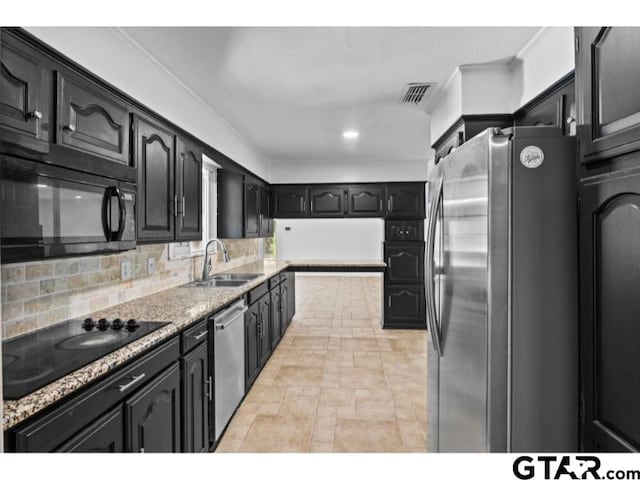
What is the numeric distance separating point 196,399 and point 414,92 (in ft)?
8.72

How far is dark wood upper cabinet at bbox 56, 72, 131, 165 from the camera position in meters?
1.45

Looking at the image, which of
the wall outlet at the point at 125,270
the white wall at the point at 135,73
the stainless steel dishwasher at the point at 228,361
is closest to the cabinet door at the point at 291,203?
the white wall at the point at 135,73

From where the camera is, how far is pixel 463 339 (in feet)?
4.70

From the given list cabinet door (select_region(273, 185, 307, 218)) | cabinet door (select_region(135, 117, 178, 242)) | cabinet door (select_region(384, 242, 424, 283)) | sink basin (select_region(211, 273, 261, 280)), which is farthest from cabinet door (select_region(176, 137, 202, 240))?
cabinet door (select_region(384, 242, 424, 283))

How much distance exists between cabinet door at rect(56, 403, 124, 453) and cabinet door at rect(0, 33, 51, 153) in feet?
3.13

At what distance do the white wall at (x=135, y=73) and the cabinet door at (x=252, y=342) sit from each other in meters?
1.55

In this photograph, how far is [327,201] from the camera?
19.1ft

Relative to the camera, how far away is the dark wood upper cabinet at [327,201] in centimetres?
580

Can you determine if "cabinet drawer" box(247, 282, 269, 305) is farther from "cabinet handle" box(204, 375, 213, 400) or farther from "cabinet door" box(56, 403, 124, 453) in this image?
"cabinet door" box(56, 403, 124, 453)

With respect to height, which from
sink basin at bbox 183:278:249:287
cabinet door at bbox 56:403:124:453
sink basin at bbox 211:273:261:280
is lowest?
cabinet door at bbox 56:403:124:453

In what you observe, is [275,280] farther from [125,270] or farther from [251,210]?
[125,270]

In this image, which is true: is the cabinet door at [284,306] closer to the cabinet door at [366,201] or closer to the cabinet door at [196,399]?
the cabinet door at [366,201]

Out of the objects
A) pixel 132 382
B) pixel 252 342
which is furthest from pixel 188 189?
pixel 132 382

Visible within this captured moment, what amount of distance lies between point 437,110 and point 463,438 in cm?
265
